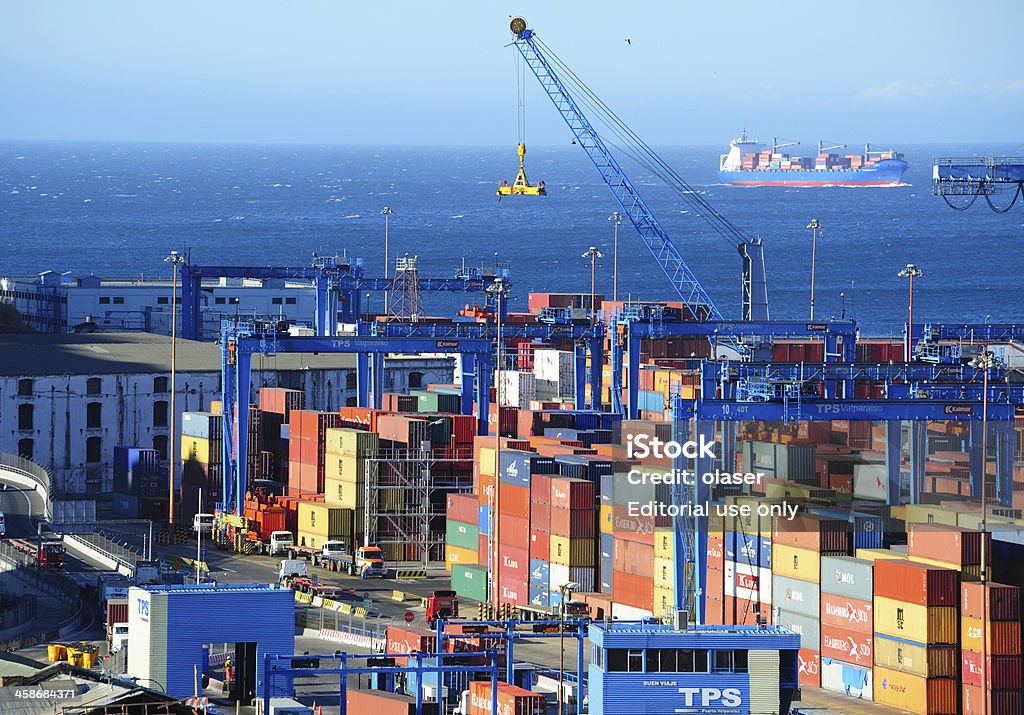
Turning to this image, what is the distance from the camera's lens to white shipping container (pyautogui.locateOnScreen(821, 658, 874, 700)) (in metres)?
46.5

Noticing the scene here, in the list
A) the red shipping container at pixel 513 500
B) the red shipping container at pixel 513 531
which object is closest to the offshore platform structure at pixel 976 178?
the red shipping container at pixel 513 500

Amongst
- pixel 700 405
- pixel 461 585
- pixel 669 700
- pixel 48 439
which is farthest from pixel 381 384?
pixel 669 700

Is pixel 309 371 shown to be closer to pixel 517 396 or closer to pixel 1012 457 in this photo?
pixel 517 396

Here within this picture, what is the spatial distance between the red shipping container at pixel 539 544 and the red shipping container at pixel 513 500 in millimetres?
694

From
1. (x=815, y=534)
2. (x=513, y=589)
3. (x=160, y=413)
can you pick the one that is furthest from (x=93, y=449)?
(x=815, y=534)

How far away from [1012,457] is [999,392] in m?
1.78

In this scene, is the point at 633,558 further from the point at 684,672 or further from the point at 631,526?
the point at 684,672

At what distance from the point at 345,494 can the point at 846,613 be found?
81.4ft

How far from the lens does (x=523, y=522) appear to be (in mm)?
59219

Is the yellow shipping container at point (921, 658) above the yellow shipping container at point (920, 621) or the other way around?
the other way around

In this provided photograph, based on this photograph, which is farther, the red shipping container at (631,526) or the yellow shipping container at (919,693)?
the red shipping container at (631,526)

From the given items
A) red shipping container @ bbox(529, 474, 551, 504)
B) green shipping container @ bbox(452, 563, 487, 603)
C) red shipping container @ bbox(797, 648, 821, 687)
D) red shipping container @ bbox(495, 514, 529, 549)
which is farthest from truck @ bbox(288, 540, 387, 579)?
red shipping container @ bbox(797, 648, 821, 687)

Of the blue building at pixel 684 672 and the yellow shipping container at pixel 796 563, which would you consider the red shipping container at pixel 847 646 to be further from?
the blue building at pixel 684 672

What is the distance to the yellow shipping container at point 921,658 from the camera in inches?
1759
